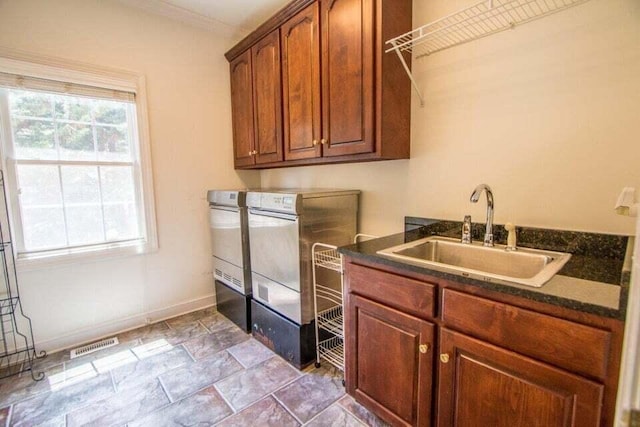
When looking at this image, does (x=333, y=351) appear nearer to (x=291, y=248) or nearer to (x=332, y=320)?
(x=332, y=320)

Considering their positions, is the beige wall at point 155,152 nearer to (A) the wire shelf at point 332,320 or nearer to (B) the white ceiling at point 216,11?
(B) the white ceiling at point 216,11

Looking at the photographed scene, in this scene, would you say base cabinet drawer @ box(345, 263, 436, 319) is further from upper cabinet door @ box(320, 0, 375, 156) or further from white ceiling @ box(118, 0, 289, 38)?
white ceiling @ box(118, 0, 289, 38)

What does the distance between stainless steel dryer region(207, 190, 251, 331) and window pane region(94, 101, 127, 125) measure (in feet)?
2.77

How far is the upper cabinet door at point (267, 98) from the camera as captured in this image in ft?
7.18

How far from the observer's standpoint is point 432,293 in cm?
114

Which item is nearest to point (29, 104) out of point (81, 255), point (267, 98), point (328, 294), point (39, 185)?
point (39, 185)

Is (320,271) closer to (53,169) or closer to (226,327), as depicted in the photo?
(226,327)

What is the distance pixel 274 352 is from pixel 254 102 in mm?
1894

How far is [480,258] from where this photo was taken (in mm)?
1473

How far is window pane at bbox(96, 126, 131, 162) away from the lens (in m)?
2.26

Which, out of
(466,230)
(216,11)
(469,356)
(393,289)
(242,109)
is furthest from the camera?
(242,109)

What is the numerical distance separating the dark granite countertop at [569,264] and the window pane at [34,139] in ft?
6.94

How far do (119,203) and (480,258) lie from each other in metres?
2.50

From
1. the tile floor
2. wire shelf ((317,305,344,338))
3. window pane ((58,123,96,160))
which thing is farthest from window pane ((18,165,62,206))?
wire shelf ((317,305,344,338))
